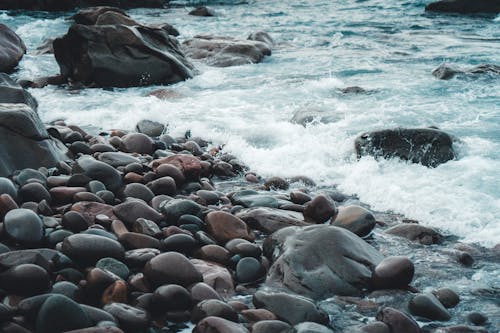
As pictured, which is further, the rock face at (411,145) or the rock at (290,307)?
the rock face at (411,145)

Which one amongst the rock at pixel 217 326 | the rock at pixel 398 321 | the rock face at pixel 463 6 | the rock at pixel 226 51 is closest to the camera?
the rock at pixel 217 326

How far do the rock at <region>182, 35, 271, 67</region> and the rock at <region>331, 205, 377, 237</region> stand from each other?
291 inches

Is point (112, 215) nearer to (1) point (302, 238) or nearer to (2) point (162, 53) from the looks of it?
(1) point (302, 238)

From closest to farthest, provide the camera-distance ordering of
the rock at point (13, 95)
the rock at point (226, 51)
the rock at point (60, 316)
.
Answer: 1. the rock at point (60, 316)
2. the rock at point (13, 95)
3. the rock at point (226, 51)

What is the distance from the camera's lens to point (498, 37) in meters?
14.1

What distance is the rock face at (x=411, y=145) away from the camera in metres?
5.94

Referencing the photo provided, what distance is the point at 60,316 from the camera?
269 cm

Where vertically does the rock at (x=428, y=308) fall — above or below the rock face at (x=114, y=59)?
below

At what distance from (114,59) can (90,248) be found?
672 cm

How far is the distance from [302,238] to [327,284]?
384 mm

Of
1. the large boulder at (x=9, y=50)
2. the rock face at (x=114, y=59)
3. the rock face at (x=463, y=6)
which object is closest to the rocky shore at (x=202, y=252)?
the rock face at (x=114, y=59)

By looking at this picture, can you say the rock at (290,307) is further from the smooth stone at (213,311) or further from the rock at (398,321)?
the rock at (398,321)

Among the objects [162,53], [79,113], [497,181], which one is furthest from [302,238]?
[162,53]

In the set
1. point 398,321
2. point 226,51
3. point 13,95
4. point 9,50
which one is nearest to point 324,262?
point 398,321
